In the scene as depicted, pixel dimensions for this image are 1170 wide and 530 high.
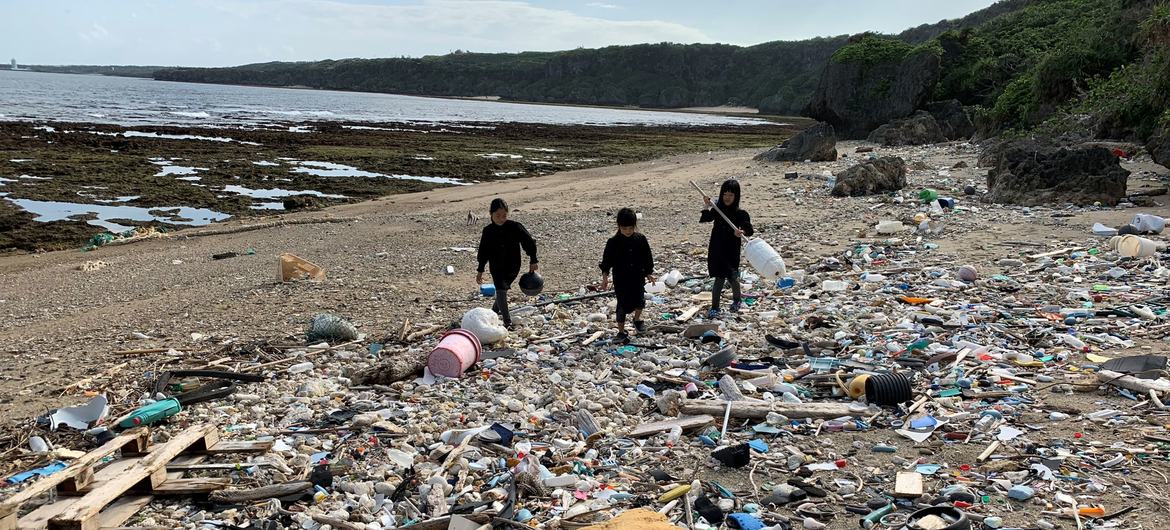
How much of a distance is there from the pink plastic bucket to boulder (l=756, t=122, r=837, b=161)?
71.2ft

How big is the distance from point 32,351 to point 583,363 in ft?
19.7

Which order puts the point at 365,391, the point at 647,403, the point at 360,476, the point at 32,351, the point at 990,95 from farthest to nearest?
1. the point at 990,95
2. the point at 32,351
3. the point at 365,391
4. the point at 647,403
5. the point at 360,476

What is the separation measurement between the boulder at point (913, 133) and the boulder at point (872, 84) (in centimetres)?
498

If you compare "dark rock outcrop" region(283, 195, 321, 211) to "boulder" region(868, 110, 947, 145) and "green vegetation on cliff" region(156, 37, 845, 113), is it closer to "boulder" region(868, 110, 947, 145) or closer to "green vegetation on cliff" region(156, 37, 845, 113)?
"boulder" region(868, 110, 947, 145)

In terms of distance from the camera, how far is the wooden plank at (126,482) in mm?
3852

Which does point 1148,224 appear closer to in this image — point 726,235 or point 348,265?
point 726,235

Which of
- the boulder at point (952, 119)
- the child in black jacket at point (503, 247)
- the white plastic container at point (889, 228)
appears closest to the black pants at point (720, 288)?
the child in black jacket at point (503, 247)

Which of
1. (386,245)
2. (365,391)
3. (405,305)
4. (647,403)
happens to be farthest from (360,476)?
(386,245)

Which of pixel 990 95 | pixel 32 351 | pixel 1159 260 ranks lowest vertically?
pixel 32 351

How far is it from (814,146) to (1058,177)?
12.9 metres

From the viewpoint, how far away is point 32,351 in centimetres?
818

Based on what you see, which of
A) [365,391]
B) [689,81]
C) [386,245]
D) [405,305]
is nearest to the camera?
[365,391]

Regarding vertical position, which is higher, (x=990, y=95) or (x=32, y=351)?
(x=990, y=95)

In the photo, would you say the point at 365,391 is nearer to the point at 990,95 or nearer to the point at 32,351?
the point at 32,351
